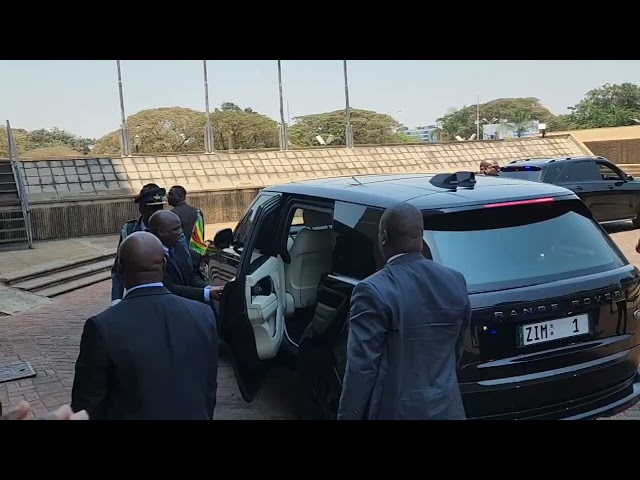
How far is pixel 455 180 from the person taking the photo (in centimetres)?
370

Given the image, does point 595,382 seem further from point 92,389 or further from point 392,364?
point 92,389

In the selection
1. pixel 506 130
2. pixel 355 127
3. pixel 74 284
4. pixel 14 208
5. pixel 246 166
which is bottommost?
pixel 74 284

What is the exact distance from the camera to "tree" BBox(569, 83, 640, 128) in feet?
173

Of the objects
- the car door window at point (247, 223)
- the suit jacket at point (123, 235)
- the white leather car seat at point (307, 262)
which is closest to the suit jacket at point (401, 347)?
the white leather car seat at point (307, 262)

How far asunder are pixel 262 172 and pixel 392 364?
61.7ft

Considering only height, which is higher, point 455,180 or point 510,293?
point 455,180

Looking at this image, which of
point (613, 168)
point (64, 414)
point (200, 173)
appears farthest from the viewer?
point (200, 173)

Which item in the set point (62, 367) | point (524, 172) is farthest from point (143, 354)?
point (524, 172)

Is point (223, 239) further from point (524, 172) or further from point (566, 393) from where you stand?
point (524, 172)

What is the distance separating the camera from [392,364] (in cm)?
238

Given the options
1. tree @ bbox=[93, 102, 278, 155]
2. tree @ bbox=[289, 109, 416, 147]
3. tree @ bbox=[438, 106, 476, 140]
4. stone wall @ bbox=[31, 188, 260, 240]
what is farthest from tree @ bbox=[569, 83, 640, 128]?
stone wall @ bbox=[31, 188, 260, 240]

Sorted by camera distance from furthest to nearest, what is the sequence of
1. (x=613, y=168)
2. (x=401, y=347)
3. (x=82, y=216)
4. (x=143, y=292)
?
1. (x=82, y=216)
2. (x=613, y=168)
3. (x=401, y=347)
4. (x=143, y=292)

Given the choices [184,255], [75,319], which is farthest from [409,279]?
[75,319]

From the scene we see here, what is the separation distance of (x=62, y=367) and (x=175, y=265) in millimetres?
2507
